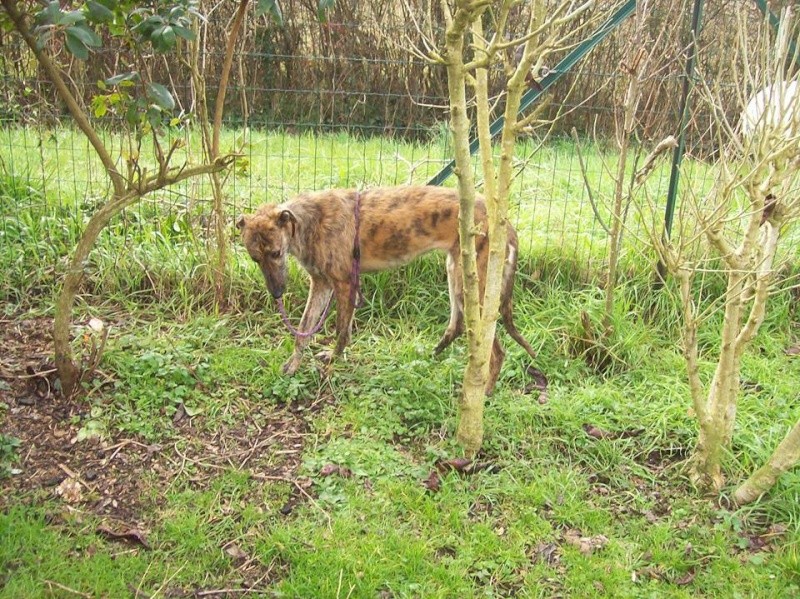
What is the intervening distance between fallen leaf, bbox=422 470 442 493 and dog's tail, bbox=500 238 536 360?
4.49 ft

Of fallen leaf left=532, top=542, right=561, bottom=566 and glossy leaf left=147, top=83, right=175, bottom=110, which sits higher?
glossy leaf left=147, top=83, right=175, bottom=110

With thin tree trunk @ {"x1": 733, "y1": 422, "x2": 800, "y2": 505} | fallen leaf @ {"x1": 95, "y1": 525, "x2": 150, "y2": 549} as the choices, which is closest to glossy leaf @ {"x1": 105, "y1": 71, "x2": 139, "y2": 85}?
fallen leaf @ {"x1": 95, "y1": 525, "x2": 150, "y2": 549}

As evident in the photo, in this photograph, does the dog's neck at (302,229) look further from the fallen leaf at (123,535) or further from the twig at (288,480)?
the fallen leaf at (123,535)

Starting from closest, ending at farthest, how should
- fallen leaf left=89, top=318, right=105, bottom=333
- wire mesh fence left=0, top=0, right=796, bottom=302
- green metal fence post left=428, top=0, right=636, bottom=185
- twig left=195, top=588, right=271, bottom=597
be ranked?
twig left=195, top=588, right=271, bottom=597 → fallen leaf left=89, top=318, right=105, bottom=333 → green metal fence post left=428, top=0, right=636, bottom=185 → wire mesh fence left=0, top=0, right=796, bottom=302

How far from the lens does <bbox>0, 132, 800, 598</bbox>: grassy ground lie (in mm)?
3629

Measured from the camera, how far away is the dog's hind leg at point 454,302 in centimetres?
535

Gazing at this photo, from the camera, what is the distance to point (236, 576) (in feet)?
11.7

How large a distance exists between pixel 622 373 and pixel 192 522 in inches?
123

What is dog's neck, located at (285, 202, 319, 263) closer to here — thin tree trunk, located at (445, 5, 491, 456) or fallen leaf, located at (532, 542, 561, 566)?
thin tree trunk, located at (445, 5, 491, 456)

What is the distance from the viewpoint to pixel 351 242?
18.2 feet

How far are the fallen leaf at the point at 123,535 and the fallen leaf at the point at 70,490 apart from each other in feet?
0.93

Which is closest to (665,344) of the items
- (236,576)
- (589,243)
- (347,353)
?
(589,243)

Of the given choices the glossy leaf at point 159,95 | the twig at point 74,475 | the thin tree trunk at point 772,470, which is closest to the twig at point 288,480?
the twig at point 74,475

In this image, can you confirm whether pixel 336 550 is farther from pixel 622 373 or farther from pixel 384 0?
pixel 384 0
